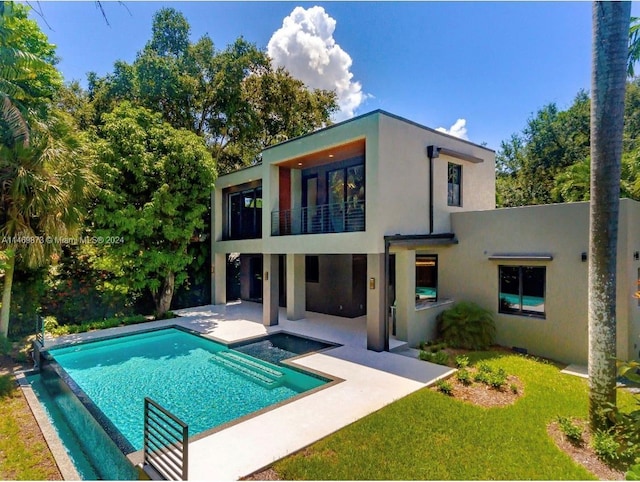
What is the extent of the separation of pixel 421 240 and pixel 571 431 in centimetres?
649

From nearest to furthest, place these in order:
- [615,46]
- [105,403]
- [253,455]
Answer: [253,455]
[615,46]
[105,403]

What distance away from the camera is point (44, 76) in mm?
12641

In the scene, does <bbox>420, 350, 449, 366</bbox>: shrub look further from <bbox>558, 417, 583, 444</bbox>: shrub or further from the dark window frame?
the dark window frame

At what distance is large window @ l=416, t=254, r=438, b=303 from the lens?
13977mm

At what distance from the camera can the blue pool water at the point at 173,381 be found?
775 centimetres

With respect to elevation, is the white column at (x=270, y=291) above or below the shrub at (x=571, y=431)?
above

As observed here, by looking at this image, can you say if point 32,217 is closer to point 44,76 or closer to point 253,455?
point 44,76

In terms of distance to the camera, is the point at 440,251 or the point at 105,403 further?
the point at 440,251

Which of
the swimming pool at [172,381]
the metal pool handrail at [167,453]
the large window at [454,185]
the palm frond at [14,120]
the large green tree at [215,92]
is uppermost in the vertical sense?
the large green tree at [215,92]

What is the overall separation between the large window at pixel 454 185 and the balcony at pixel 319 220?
4.16 meters

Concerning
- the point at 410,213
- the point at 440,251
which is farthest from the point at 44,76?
the point at 440,251

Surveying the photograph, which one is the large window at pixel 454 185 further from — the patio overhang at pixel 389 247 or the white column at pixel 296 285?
the white column at pixel 296 285

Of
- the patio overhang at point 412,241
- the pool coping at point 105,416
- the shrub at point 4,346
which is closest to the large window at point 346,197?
the patio overhang at point 412,241

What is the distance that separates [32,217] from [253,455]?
11.4 meters
